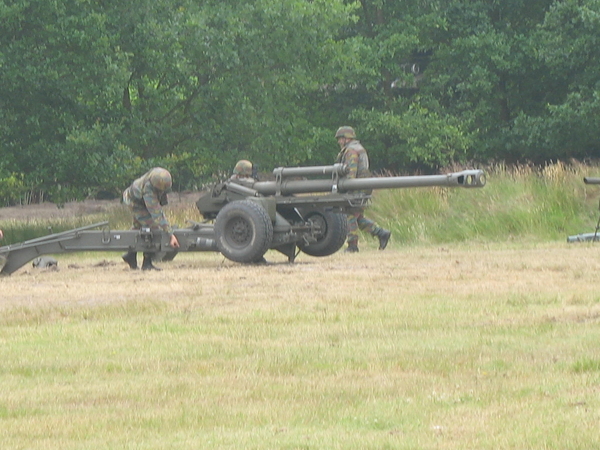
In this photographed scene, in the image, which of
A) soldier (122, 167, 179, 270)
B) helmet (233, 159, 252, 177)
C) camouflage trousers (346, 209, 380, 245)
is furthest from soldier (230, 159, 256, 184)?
camouflage trousers (346, 209, 380, 245)

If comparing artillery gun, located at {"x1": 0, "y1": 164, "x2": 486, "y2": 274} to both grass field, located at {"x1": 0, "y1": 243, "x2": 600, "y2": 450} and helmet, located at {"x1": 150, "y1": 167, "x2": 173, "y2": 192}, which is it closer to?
helmet, located at {"x1": 150, "y1": 167, "x2": 173, "y2": 192}

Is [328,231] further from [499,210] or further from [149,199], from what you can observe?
[499,210]

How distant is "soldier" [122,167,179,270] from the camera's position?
17.4 meters

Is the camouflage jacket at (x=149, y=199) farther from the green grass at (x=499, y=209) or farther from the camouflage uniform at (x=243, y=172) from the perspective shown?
the green grass at (x=499, y=209)

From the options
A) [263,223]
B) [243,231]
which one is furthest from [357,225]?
[263,223]

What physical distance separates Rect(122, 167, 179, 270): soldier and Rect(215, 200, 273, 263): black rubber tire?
66cm

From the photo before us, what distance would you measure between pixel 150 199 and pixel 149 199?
13 millimetres

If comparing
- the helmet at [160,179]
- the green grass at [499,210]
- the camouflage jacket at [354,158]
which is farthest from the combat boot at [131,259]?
the green grass at [499,210]

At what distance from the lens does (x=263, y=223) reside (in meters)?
17.5

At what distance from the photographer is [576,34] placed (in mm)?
41406

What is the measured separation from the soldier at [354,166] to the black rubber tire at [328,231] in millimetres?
590

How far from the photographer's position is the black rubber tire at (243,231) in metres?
17.5

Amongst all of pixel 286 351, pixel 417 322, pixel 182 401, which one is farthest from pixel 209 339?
pixel 182 401

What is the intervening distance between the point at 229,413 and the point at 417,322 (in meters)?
3.73
